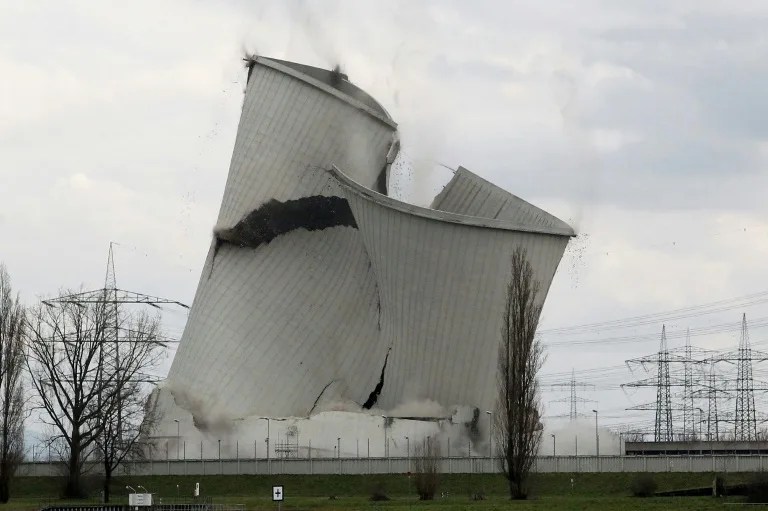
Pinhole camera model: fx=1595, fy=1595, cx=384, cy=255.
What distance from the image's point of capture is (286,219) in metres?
67.4

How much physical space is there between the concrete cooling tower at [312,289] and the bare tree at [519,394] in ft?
46.2

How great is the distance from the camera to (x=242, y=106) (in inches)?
2721

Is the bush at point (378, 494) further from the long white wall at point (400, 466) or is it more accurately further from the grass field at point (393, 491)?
the long white wall at point (400, 466)

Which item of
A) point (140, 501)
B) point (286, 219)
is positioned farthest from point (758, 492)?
point (286, 219)

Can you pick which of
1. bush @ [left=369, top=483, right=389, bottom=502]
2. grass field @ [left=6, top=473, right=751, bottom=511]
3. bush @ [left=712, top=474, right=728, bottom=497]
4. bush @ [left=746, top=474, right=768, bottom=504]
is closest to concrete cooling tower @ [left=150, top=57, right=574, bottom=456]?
grass field @ [left=6, top=473, right=751, bottom=511]

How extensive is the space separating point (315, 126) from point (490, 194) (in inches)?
309

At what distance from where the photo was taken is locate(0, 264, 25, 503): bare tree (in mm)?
48062

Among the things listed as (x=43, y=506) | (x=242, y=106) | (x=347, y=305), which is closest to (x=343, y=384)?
(x=347, y=305)

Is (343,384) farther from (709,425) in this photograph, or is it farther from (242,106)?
(709,425)

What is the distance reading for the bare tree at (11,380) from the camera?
4806cm

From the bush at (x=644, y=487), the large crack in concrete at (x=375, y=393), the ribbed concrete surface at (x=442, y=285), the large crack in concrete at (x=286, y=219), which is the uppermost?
the large crack in concrete at (x=286, y=219)

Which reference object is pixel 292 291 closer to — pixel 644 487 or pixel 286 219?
pixel 286 219

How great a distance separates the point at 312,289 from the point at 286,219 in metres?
3.16

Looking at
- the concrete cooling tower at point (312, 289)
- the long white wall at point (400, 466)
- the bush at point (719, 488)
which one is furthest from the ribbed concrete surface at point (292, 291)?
the bush at point (719, 488)
